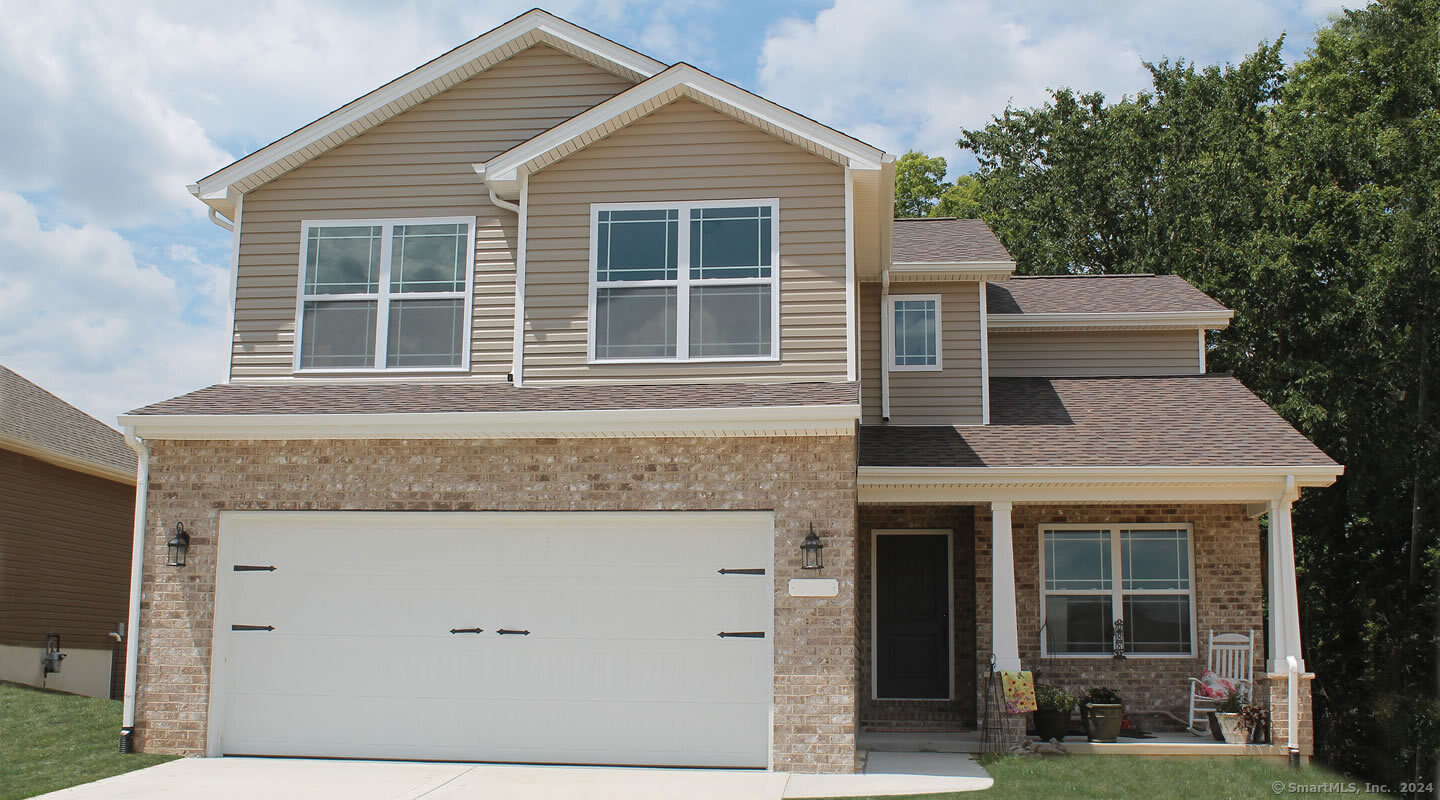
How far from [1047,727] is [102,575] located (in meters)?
14.4

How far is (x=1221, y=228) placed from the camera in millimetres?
21828

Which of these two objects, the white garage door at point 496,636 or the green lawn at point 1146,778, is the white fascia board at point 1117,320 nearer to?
the green lawn at point 1146,778

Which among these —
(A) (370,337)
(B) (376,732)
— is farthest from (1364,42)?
(B) (376,732)

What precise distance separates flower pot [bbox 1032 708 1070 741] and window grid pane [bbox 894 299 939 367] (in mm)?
4396

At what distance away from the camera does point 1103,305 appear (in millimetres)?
16188

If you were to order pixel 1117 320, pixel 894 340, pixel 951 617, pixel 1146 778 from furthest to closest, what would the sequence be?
pixel 1117 320 → pixel 894 340 → pixel 951 617 → pixel 1146 778

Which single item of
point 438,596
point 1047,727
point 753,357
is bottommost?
point 1047,727

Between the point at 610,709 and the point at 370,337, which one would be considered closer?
the point at 610,709

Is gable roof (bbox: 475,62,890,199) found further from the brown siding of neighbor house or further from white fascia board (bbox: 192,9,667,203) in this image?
the brown siding of neighbor house

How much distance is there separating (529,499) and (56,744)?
4.89 metres

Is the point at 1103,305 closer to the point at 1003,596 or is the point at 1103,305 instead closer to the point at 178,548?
the point at 1003,596

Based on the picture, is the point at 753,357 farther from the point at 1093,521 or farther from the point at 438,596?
the point at 1093,521

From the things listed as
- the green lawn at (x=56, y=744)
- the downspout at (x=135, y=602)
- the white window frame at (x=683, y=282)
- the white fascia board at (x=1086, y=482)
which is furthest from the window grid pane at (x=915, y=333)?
the green lawn at (x=56, y=744)

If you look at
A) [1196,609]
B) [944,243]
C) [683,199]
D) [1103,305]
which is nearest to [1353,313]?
[1103,305]
